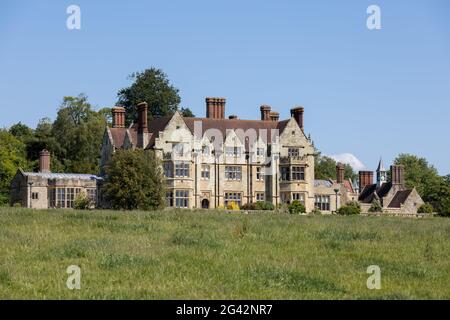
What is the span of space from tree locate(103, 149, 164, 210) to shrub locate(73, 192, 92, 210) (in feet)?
25.0

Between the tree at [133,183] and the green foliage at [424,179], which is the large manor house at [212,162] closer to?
the tree at [133,183]

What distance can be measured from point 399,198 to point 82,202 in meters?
38.6

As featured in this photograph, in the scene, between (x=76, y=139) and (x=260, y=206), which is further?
(x=76, y=139)

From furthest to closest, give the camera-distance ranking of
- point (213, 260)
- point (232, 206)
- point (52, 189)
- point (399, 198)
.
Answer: point (399, 198) < point (52, 189) < point (232, 206) < point (213, 260)

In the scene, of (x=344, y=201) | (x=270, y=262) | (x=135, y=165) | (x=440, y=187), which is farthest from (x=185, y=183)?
(x=270, y=262)

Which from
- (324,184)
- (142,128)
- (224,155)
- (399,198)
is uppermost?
(142,128)

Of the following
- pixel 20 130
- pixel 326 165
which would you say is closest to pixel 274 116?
pixel 20 130

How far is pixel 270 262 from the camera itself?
20.2 m

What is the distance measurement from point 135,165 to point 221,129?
1473 centimetres

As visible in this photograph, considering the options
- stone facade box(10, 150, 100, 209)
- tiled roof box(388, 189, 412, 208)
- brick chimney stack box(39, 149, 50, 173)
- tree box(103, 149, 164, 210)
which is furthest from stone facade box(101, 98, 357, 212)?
tiled roof box(388, 189, 412, 208)

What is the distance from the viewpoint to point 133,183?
53.0 metres

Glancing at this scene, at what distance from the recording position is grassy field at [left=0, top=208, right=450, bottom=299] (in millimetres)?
16859

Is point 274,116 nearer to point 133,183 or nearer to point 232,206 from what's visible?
point 232,206

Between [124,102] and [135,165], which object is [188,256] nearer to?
[135,165]
